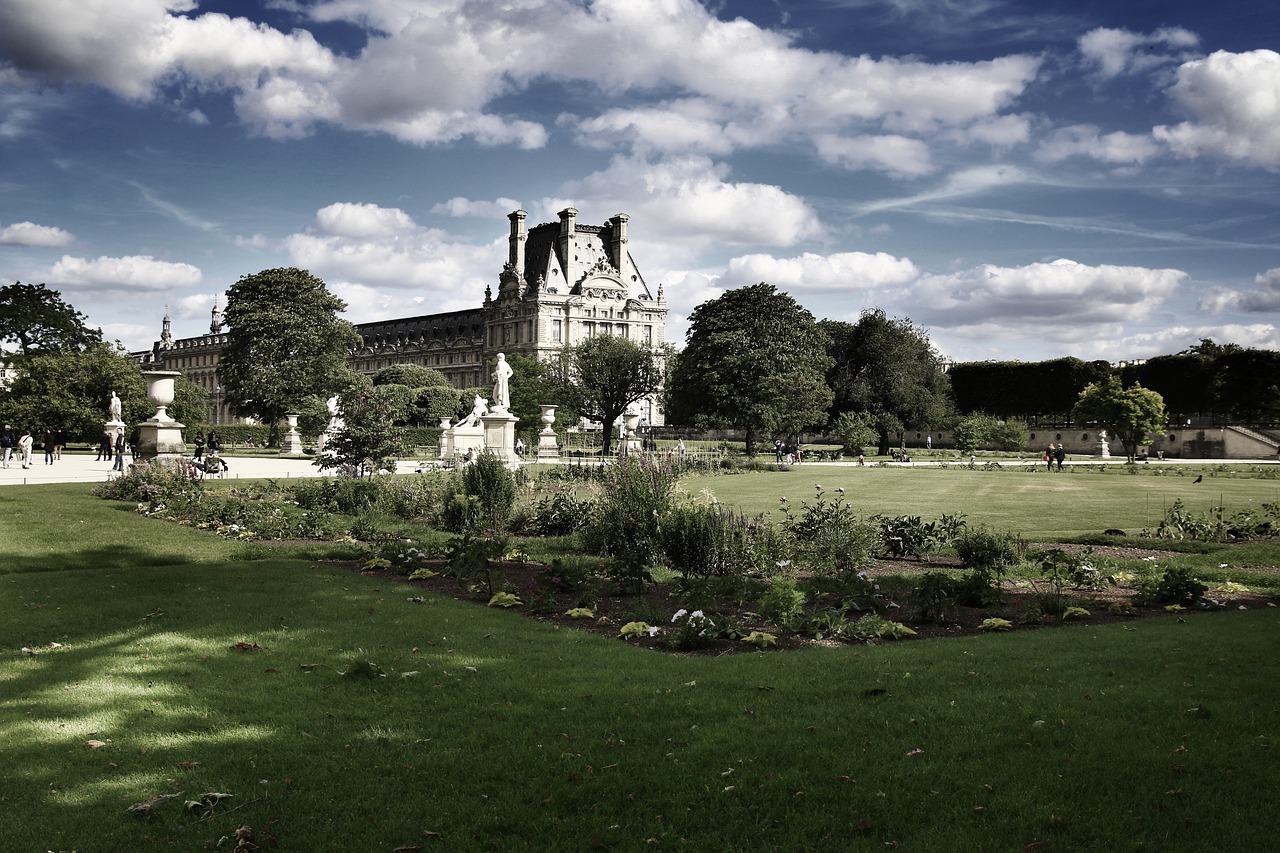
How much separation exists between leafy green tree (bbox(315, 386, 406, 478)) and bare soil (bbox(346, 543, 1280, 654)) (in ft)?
30.6

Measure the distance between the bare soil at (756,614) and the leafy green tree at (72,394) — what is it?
133 feet

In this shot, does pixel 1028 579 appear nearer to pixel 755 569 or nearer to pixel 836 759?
pixel 755 569

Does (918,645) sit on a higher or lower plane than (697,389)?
lower

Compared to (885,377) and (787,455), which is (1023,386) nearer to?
(885,377)

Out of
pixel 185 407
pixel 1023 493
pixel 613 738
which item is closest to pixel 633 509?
pixel 613 738

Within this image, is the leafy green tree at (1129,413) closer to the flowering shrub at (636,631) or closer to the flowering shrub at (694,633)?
the flowering shrub at (694,633)

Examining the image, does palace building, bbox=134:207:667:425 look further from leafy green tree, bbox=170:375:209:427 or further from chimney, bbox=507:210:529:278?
leafy green tree, bbox=170:375:209:427

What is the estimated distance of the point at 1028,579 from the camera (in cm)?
1052

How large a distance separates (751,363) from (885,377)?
13483mm

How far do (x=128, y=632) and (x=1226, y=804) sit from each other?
25.1 feet

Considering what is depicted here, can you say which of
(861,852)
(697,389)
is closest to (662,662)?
(861,852)

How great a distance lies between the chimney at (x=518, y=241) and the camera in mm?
114562

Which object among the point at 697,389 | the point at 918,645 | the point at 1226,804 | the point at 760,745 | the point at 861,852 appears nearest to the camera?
the point at 861,852

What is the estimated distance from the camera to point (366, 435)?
1948 cm
